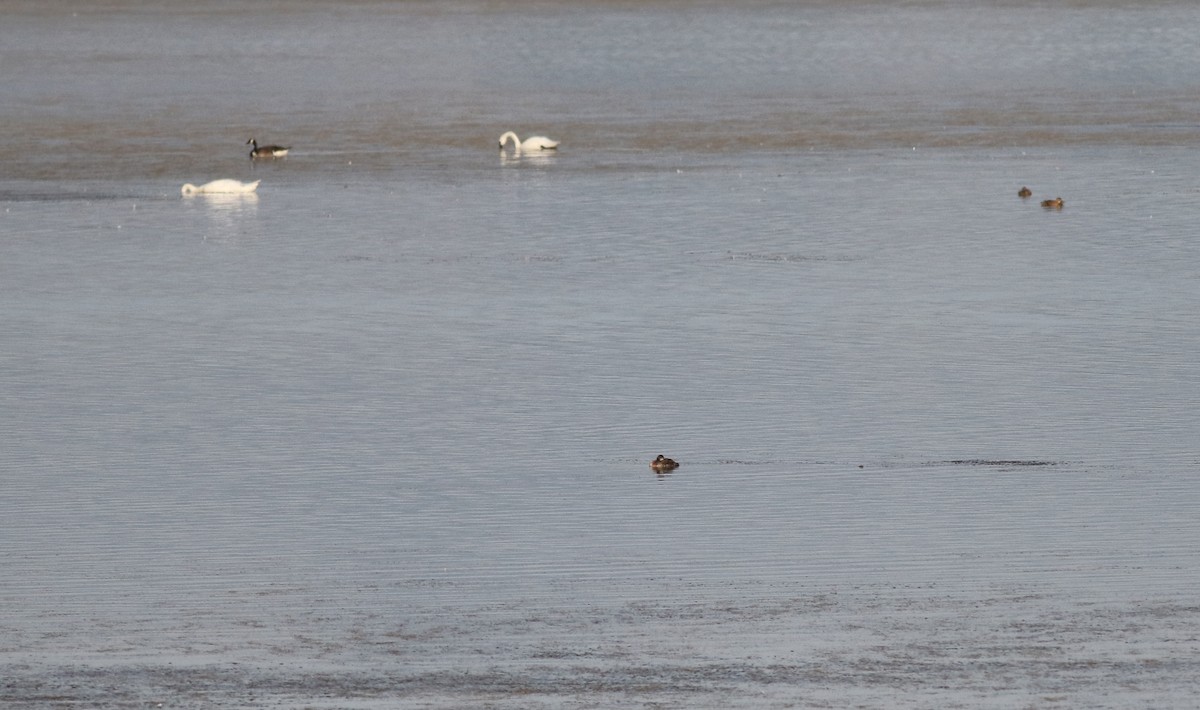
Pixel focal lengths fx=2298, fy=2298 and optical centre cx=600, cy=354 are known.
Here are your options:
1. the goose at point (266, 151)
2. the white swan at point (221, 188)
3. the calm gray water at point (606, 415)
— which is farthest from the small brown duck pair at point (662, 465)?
the goose at point (266, 151)

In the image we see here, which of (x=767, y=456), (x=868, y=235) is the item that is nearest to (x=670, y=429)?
(x=767, y=456)

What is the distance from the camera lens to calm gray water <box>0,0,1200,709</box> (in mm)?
8680

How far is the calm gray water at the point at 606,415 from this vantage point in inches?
342

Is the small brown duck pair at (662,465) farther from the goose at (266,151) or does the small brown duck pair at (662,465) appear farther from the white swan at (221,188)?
the goose at (266,151)

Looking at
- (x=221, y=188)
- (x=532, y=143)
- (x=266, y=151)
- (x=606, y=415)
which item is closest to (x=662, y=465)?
(x=606, y=415)

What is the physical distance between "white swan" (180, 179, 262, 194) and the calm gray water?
0.63 feet

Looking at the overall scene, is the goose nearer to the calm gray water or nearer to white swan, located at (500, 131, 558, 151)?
the calm gray water

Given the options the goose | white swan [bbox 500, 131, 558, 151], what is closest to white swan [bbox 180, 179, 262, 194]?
the goose

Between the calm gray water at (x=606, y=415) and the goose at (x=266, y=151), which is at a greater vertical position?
the goose at (x=266, y=151)

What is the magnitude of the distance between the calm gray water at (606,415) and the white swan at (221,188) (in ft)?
0.63

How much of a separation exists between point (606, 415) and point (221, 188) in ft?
42.1

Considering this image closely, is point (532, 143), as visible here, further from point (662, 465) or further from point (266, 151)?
point (662, 465)

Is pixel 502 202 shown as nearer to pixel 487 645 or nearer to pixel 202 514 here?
pixel 202 514

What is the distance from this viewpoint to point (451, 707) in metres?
7.91
